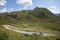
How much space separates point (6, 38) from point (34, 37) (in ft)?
46.0

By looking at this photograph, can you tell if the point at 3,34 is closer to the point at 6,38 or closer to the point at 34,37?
→ the point at 6,38

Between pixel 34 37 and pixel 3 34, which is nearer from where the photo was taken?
pixel 3 34

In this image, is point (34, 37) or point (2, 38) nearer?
point (2, 38)

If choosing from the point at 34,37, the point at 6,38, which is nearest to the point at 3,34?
the point at 6,38

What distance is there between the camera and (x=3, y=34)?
31156 millimetres

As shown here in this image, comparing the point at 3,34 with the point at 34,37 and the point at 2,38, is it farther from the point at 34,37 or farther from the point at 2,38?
the point at 34,37

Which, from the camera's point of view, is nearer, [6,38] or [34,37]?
[6,38]

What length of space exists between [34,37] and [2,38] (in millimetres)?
14838

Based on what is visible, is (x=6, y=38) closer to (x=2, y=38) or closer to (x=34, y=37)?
(x=2, y=38)

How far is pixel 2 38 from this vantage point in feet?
98.2

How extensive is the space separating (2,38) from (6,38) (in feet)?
3.02

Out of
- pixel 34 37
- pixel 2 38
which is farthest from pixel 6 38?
pixel 34 37
